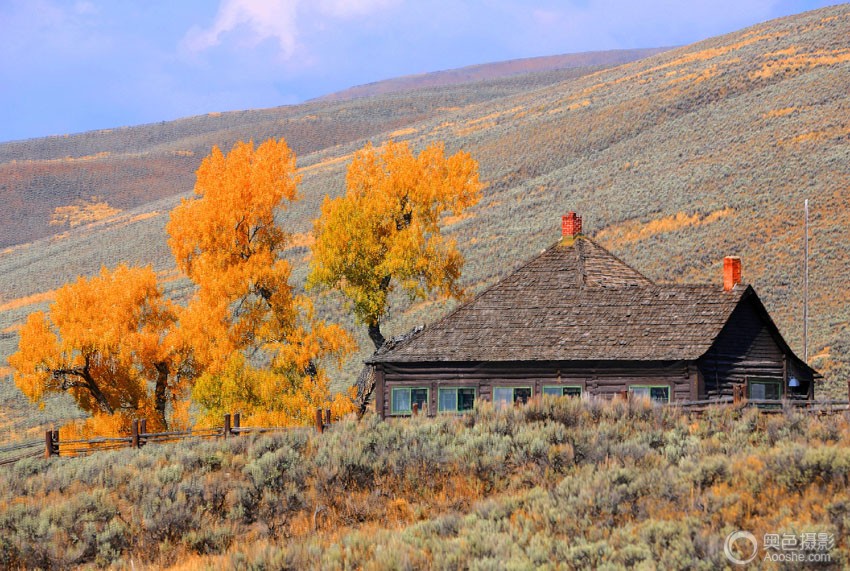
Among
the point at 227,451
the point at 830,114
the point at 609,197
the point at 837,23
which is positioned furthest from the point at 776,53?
the point at 227,451

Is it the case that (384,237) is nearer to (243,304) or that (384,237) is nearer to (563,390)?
(243,304)

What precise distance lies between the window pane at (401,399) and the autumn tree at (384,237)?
652cm

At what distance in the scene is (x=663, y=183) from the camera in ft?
241

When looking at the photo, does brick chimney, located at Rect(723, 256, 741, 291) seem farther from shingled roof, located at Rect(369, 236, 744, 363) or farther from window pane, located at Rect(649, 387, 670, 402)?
window pane, located at Rect(649, 387, 670, 402)

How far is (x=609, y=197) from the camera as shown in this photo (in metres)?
74.5

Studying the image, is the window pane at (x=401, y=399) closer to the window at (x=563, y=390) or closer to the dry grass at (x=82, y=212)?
the window at (x=563, y=390)

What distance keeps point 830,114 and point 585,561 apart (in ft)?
229

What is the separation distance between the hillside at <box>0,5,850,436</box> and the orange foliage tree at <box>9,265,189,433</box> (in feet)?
50.3

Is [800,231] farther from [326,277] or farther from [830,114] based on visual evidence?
[326,277]

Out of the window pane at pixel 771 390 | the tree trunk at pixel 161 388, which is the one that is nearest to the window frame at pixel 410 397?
the window pane at pixel 771 390

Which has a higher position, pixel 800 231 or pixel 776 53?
pixel 776 53

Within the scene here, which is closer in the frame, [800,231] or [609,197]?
[800,231]

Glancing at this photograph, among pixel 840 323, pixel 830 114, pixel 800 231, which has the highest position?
pixel 830 114

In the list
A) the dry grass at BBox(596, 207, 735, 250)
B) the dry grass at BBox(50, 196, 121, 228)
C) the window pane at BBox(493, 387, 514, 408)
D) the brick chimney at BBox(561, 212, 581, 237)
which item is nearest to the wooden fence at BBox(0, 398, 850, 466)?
the window pane at BBox(493, 387, 514, 408)
